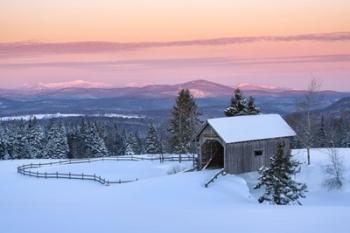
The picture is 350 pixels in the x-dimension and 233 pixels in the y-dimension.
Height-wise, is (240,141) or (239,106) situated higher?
(239,106)

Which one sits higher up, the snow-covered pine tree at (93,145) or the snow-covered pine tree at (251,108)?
the snow-covered pine tree at (251,108)

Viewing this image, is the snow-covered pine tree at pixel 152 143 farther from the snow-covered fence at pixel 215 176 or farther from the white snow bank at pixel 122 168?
the snow-covered fence at pixel 215 176

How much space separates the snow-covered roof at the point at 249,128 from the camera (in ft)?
145

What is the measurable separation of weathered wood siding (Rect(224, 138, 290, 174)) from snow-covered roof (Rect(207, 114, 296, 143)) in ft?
1.81

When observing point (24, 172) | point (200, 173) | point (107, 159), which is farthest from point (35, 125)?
point (200, 173)

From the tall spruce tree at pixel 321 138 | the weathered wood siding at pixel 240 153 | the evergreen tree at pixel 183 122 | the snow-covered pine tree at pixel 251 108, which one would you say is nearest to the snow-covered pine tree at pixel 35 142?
the evergreen tree at pixel 183 122

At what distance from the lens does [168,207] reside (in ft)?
94.6

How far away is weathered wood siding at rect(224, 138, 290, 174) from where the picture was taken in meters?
43.5

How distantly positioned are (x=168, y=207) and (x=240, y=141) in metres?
16.6

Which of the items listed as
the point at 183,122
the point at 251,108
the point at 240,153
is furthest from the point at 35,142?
the point at 240,153

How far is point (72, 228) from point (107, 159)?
40943mm

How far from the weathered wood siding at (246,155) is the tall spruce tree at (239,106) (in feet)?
39.6

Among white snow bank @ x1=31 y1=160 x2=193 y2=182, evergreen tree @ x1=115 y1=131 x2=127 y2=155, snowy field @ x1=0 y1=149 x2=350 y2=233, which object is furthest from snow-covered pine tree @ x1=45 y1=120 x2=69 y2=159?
snowy field @ x1=0 y1=149 x2=350 y2=233

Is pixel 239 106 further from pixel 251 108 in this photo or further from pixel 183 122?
pixel 183 122
